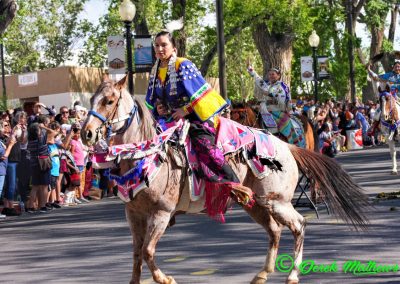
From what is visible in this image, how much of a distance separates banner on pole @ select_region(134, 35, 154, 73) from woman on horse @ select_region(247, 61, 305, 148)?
27.8 ft

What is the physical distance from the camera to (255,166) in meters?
9.22

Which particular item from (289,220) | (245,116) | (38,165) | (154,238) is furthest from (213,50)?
(154,238)

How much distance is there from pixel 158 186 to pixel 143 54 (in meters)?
16.4

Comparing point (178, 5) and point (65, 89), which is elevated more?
point (178, 5)

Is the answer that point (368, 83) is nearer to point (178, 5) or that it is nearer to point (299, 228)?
point (178, 5)

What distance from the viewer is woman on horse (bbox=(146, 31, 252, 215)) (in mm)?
8656

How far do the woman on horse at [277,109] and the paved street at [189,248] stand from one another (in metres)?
1.42


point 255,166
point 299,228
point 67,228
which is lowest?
point 67,228

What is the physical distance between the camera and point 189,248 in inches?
460

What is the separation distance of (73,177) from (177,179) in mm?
11693

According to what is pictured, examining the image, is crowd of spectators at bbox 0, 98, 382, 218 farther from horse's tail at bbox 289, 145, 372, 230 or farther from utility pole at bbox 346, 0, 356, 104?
utility pole at bbox 346, 0, 356, 104

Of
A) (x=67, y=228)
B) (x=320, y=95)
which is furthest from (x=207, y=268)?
(x=320, y=95)

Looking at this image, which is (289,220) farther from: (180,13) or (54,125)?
(180,13)

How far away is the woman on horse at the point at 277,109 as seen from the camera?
15812mm
